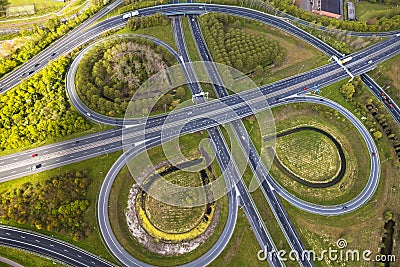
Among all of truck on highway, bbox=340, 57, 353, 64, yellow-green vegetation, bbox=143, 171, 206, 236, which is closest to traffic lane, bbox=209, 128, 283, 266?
yellow-green vegetation, bbox=143, 171, 206, 236

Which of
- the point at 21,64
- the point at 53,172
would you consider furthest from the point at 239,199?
the point at 21,64

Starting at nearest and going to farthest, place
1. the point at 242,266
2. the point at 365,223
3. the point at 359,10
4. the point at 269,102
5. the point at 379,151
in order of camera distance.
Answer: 1. the point at 242,266
2. the point at 365,223
3. the point at 379,151
4. the point at 269,102
5. the point at 359,10

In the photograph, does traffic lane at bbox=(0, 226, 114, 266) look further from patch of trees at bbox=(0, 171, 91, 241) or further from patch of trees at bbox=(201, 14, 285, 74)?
patch of trees at bbox=(201, 14, 285, 74)

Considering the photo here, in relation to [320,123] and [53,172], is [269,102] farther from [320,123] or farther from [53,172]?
[53,172]

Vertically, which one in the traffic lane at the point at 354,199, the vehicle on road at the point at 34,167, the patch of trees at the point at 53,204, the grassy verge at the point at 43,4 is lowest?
the traffic lane at the point at 354,199

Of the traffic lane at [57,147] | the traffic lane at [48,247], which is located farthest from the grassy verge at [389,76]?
the traffic lane at [48,247]

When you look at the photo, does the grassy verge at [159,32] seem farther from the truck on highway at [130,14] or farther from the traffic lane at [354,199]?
the traffic lane at [354,199]
